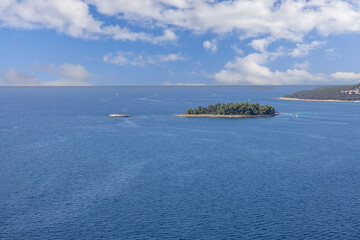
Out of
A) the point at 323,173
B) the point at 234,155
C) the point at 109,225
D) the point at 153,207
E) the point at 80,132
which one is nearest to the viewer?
the point at 109,225

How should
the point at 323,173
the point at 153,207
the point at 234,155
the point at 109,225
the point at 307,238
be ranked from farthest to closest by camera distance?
the point at 234,155
the point at 323,173
the point at 153,207
the point at 109,225
the point at 307,238

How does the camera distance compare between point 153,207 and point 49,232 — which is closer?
point 49,232

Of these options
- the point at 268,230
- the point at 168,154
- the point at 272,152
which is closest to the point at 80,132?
the point at 168,154

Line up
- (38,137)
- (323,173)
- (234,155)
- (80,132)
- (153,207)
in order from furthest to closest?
(80,132) → (38,137) → (234,155) → (323,173) → (153,207)

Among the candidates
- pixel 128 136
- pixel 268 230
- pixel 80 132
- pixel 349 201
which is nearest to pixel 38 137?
pixel 80 132

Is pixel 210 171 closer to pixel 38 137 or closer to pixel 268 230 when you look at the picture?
pixel 268 230

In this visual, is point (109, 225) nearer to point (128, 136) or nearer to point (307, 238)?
point (307, 238)
